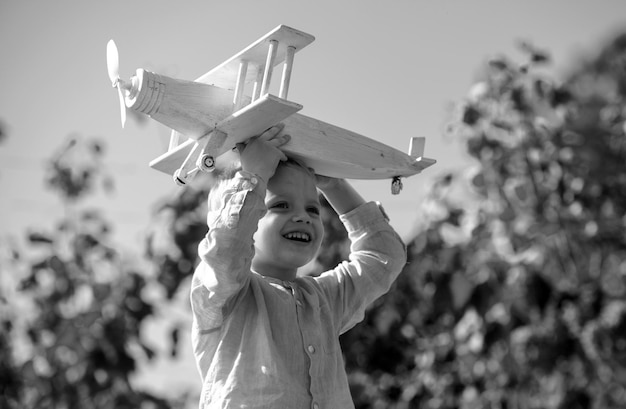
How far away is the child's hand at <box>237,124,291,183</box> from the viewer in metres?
2.16

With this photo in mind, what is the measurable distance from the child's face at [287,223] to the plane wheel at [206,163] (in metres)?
0.26

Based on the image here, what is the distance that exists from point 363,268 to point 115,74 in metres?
0.79

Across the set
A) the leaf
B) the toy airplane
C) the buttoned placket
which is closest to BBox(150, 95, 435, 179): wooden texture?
the toy airplane

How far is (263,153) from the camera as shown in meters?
2.19

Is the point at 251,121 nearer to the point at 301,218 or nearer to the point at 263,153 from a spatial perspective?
the point at 263,153

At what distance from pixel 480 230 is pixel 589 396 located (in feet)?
→ 2.47

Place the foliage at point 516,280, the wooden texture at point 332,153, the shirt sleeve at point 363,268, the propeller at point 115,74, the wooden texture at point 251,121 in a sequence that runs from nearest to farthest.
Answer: the wooden texture at point 251,121 < the propeller at point 115,74 < the wooden texture at point 332,153 < the shirt sleeve at point 363,268 < the foliage at point 516,280

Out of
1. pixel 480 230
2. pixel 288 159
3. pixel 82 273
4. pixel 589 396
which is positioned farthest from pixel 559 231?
pixel 82 273

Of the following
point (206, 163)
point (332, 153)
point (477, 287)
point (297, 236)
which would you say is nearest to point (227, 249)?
point (206, 163)

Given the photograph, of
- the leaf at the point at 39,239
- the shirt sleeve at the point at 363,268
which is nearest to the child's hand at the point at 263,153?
the shirt sleeve at the point at 363,268

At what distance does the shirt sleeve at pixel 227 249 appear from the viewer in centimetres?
206

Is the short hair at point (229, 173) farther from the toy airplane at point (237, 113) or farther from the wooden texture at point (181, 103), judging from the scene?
the wooden texture at point (181, 103)

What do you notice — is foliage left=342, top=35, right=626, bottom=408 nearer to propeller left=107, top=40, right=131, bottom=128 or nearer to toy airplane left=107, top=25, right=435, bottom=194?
toy airplane left=107, top=25, right=435, bottom=194

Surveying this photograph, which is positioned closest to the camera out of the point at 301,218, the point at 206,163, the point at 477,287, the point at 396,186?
the point at 206,163
